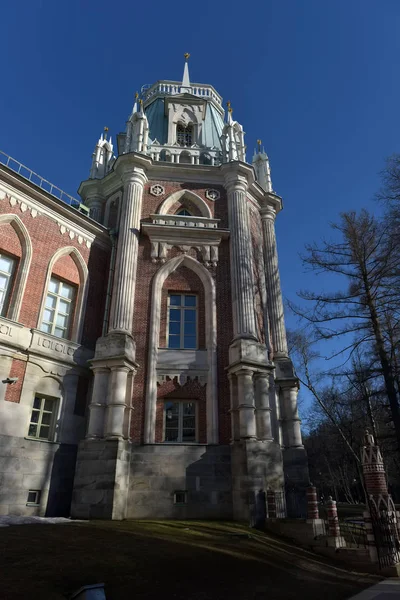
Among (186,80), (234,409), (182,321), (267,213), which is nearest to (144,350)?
(182,321)

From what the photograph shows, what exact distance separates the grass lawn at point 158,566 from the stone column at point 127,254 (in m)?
8.33

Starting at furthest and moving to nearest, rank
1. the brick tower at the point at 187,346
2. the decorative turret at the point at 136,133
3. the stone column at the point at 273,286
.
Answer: the decorative turret at the point at 136,133 < the stone column at the point at 273,286 < the brick tower at the point at 187,346

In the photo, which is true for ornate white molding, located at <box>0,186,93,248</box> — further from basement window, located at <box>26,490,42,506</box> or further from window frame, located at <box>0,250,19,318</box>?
basement window, located at <box>26,490,42,506</box>

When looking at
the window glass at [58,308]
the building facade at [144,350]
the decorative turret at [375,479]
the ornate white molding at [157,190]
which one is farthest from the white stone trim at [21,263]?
the decorative turret at [375,479]

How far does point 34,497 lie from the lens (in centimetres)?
1430

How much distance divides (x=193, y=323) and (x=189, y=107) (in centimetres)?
1677

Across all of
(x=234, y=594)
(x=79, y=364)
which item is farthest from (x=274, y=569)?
(x=79, y=364)

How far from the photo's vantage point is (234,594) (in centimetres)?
664

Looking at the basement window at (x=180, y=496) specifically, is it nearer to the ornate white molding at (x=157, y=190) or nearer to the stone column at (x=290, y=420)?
the stone column at (x=290, y=420)

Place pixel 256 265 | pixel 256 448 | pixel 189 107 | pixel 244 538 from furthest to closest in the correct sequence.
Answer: pixel 189 107, pixel 256 265, pixel 256 448, pixel 244 538

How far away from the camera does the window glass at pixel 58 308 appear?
55.6ft

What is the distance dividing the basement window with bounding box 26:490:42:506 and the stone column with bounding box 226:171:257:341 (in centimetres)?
961

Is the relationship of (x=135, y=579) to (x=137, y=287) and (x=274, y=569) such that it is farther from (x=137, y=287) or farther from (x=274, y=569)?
(x=137, y=287)

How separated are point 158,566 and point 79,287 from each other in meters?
13.2
